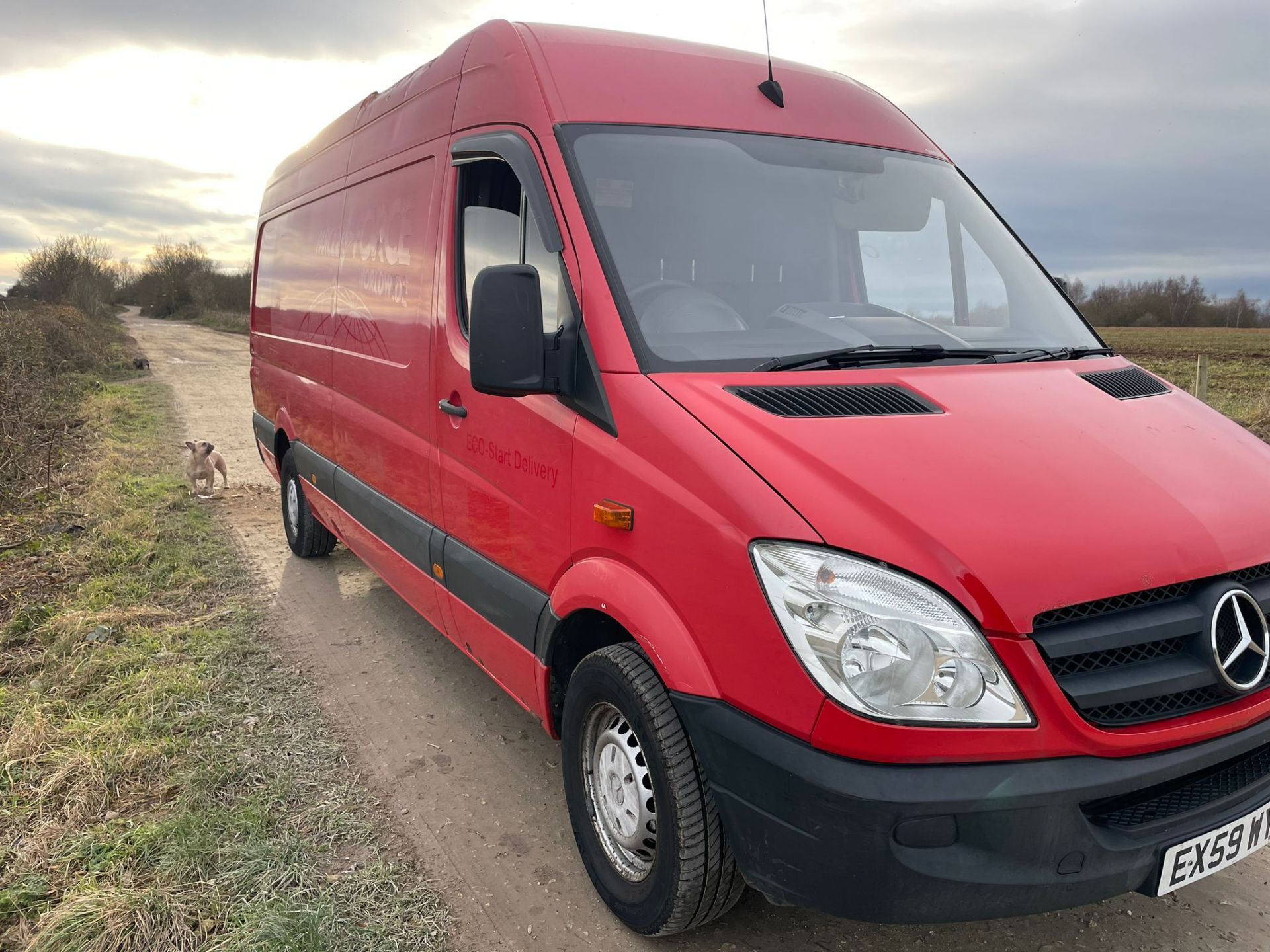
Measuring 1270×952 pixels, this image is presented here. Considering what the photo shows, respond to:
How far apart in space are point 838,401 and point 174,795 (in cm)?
282

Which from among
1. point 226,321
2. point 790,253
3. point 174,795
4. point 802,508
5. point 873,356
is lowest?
point 174,795

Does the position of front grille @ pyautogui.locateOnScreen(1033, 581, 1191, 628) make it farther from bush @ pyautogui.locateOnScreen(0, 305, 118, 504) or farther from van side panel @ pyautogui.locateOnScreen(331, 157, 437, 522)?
bush @ pyautogui.locateOnScreen(0, 305, 118, 504)

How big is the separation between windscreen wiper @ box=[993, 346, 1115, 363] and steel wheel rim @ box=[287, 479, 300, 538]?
512 centimetres

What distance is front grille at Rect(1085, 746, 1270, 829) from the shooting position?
2033 mm

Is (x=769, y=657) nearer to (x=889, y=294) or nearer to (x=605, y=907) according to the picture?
(x=605, y=907)

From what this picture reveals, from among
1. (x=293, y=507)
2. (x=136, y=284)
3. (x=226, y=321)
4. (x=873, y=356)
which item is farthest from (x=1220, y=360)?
(x=136, y=284)

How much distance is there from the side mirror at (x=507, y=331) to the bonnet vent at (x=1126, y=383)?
5.69 feet

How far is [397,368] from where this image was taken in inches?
162

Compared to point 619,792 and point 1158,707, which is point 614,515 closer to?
point 619,792

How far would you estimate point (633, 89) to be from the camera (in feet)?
10.0

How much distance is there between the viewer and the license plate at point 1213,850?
6.74 ft

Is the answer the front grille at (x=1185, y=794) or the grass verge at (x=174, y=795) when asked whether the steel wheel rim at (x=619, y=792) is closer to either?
the grass verge at (x=174, y=795)

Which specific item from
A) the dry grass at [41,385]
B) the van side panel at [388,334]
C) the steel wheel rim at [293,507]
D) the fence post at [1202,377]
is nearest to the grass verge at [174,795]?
the steel wheel rim at [293,507]

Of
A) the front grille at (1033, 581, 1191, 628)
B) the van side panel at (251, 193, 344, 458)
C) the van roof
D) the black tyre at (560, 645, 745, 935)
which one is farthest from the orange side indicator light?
the van side panel at (251, 193, 344, 458)
